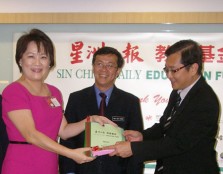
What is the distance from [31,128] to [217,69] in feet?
6.03

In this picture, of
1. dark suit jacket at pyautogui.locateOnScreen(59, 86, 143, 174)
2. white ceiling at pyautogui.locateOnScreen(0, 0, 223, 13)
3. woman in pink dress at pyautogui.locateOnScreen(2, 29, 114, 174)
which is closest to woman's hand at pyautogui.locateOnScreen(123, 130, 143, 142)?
dark suit jacket at pyautogui.locateOnScreen(59, 86, 143, 174)

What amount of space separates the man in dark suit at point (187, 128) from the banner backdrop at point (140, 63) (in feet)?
2.87

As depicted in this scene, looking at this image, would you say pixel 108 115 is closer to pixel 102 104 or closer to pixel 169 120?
pixel 102 104

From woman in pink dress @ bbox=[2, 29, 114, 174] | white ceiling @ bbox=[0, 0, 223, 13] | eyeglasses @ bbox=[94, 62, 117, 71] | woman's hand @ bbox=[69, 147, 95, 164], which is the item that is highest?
white ceiling @ bbox=[0, 0, 223, 13]

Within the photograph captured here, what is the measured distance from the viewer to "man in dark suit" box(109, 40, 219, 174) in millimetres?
1694

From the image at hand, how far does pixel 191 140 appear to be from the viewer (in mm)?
1686

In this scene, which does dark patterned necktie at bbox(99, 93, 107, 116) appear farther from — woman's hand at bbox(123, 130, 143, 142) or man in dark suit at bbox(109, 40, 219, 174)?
man in dark suit at bbox(109, 40, 219, 174)

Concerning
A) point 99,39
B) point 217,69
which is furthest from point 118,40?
point 217,69

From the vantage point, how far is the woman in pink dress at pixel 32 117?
1.55 meters

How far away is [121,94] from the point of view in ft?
7.43

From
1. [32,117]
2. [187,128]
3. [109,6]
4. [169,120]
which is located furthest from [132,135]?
[109,6]

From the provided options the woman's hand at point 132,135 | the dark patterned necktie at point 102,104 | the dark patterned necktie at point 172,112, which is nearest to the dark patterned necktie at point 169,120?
the dark patterned necktie at point 172,112

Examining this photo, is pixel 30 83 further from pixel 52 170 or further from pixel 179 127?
pixel 179 127

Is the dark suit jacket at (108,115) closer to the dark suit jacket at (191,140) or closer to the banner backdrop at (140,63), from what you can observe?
the dark suit jacket at (191,140)
